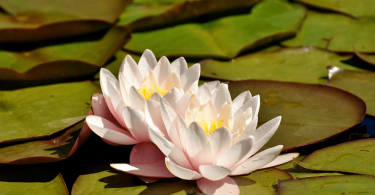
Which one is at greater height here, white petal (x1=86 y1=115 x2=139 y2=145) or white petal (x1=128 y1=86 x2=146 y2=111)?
white petal (x1=128 y1=86 x2=146 y2=111)

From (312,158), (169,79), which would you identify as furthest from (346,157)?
(169,79)

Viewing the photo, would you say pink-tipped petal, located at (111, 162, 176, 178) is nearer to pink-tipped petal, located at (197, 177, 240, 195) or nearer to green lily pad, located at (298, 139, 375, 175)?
pink-tipped petal, located at (197, 177, 240, 195)

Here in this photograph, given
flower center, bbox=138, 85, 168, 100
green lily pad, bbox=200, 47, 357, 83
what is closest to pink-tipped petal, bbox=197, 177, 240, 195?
flower center, bbox=138, 85, 168, 100

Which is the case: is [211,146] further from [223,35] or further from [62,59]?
[223,35]

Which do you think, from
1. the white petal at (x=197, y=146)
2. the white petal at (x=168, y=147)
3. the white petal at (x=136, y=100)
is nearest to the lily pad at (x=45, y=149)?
the white petal at (x=136, y=100)

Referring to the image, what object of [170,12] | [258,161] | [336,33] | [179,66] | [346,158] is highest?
[170,12]

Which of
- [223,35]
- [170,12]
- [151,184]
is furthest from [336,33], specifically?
[151,184]
